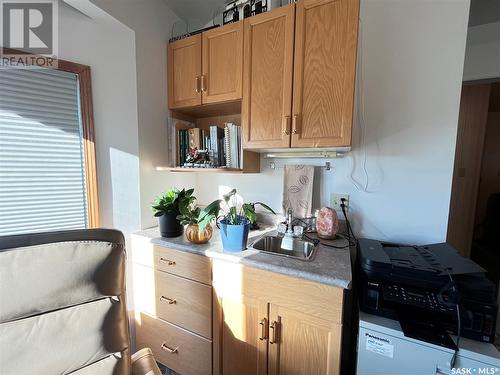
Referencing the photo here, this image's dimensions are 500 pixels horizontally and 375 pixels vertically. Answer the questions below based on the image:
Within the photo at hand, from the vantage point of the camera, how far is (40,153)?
1338 millimetres

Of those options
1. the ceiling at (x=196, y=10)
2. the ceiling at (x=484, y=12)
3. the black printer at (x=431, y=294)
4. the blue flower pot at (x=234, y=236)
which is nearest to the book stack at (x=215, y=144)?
the blue flower pot at (x=234, y=236)

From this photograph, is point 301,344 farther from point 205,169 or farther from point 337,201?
point 205,169

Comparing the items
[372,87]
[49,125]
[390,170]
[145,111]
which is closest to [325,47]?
[372,87]

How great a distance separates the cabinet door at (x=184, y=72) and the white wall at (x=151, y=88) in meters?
0.06

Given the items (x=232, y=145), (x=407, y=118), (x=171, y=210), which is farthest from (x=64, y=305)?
(x=407, y=118)

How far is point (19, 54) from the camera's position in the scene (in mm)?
1257

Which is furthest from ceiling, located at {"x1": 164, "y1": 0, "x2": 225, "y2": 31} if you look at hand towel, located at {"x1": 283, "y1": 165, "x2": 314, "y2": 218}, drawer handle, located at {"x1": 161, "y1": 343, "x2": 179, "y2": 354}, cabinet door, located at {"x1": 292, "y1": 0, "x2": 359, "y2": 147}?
drawer handle, located at {"x1": 161, "y1": 343, "x2": 179, "y2": 354}

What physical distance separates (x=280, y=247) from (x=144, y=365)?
0.90 meters

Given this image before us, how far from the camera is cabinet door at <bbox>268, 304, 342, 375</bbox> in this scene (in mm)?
977

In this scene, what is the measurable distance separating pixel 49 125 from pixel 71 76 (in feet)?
1.13

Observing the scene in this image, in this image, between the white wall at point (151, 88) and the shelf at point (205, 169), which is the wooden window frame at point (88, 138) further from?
the shelf at point (205, 169)

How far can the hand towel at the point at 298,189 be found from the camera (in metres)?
1.55

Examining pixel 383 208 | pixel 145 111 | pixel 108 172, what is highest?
pixel 145 111

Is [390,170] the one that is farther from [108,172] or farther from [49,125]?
[49,125]
